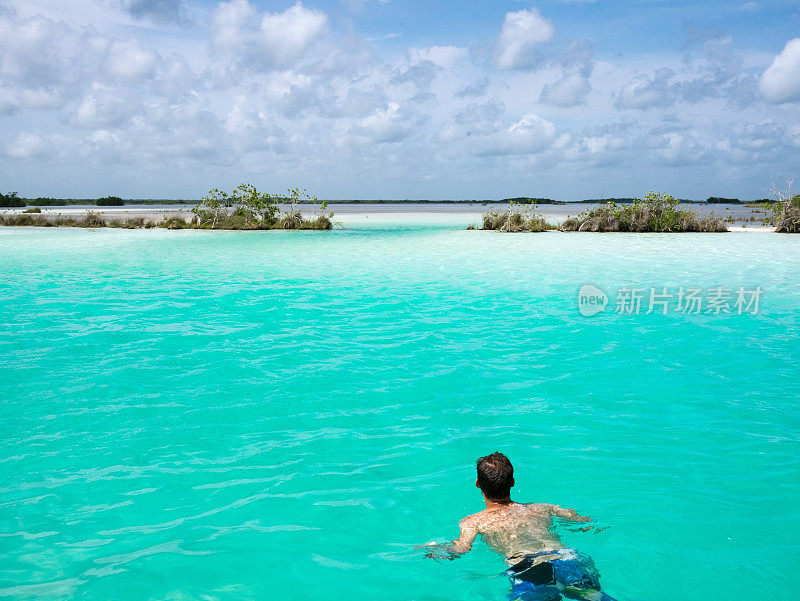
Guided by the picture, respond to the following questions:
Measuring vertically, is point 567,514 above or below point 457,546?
above

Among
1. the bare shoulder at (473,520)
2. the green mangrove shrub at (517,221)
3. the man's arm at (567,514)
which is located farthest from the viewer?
the green mangrove shrub at (517,221)

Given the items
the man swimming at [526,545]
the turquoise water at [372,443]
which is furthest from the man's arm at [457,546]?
the turquoise water at [372,443]

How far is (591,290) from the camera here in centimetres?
1752

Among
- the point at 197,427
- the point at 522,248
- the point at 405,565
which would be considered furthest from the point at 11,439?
the point at 522,248

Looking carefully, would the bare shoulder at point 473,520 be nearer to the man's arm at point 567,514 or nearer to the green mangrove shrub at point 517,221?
the man's arm at point 567,514

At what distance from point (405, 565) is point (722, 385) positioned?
21.0 feet

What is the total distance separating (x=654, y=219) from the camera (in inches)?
1721

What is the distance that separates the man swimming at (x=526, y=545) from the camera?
12.7 feet

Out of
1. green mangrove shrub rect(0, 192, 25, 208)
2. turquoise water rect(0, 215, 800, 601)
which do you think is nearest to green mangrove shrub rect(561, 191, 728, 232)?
turquoise water rect(0, 215, 800, 601)

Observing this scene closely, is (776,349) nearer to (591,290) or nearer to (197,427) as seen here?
(591,290)

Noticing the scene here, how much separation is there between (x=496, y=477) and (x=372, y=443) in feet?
7.70

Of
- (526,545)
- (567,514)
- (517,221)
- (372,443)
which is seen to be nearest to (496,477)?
(526,545)

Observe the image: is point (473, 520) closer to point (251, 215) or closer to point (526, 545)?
point (526, 545)

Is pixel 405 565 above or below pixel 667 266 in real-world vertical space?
below
